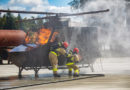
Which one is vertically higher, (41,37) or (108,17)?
(108,17)

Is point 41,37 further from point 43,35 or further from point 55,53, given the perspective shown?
point 55,53

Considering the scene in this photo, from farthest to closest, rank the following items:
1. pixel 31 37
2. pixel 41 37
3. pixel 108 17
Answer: pixel 108 17
pixel 31 37
pixel 41 37

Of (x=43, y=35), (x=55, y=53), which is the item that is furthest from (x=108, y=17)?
(x=55, y=53)

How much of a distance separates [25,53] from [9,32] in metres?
19.7

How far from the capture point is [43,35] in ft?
55.1

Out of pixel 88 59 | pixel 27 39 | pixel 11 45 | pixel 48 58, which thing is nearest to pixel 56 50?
pixel 48 58

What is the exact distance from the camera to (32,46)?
53.6 ft

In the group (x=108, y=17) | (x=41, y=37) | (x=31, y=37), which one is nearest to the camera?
(x=41, y=37)

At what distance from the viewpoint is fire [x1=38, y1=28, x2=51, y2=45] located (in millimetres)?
16641

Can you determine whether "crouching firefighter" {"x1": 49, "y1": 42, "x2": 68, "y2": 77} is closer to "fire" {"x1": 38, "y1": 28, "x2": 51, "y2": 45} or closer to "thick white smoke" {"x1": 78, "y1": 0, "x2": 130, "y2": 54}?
"fire" {"x1": 38, "y1": 28, "x2": 51, "y2": 45}

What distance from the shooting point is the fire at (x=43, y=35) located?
16641mm

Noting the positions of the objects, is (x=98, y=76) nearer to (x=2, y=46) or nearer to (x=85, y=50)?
(x=85, y=50)

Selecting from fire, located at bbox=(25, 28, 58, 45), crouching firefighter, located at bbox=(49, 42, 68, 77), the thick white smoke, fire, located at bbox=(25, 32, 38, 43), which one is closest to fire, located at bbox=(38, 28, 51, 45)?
fire, located at bbox=(25, 28, 58, 45)

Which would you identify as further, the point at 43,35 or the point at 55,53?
the point at 43,35
